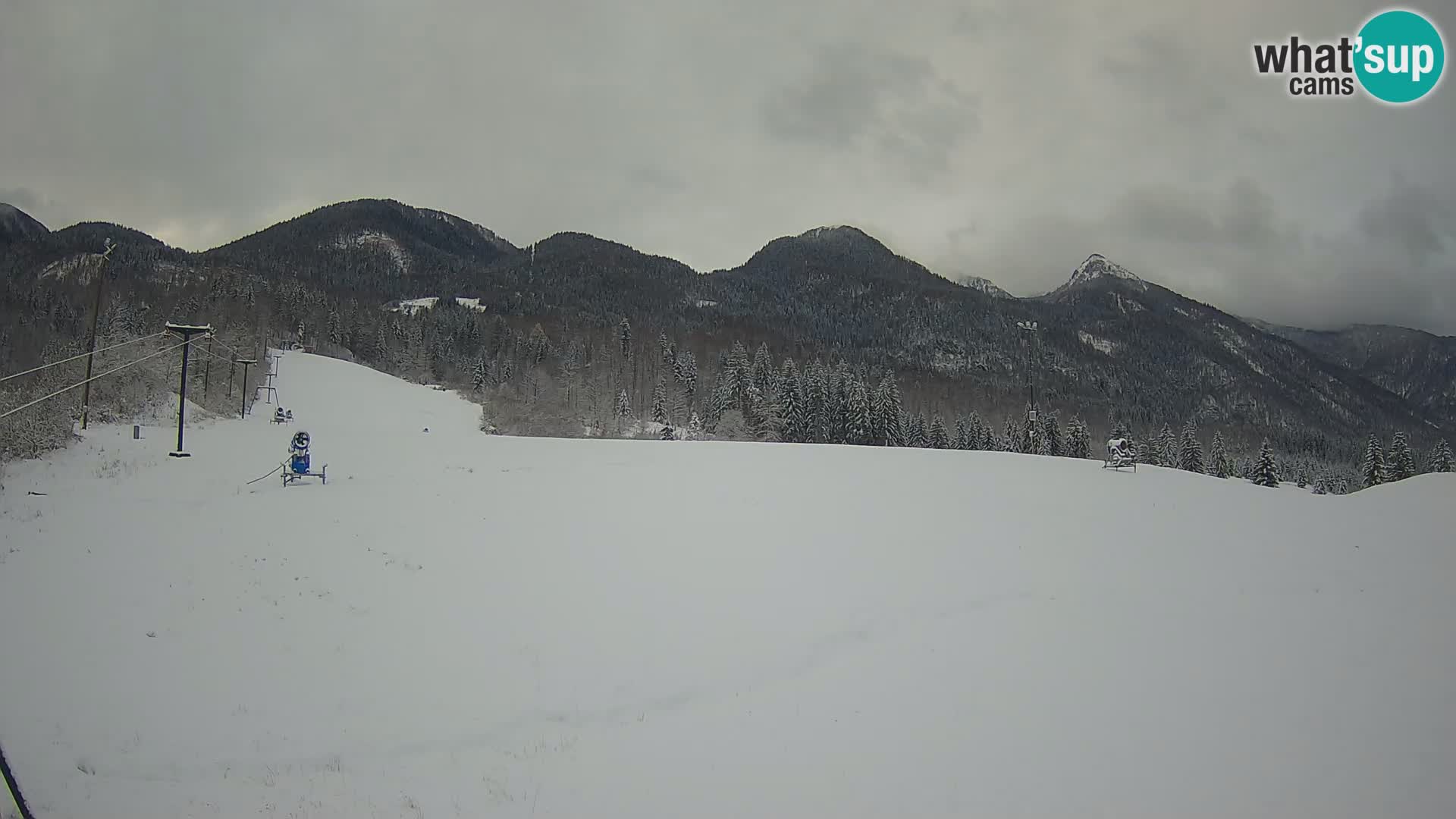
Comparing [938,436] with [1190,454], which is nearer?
[938,436]

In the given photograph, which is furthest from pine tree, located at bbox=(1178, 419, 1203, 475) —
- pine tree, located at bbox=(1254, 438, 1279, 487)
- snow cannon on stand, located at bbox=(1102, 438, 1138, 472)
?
snow cannon on stand, located at bbox=(1102, 438, 1138, 472)

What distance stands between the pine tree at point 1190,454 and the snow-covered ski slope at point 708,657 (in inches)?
2312

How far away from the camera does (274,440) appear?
29734mm

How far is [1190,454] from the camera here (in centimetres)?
6900

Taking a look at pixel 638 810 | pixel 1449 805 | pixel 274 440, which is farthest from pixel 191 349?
pixel 1449 805

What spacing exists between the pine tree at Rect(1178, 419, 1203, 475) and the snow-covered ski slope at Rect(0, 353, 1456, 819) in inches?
2312

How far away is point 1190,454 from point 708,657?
78233 millimetres

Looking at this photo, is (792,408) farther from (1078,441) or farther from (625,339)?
(625,339)

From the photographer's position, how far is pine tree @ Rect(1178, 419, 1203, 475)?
6819 centimetres

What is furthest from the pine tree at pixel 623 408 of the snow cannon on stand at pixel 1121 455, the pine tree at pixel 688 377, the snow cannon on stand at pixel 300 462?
the snow cannon on stand at pixel 1121 455

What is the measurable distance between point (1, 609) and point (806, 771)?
1224 cm

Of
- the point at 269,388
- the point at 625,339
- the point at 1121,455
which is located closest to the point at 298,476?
the point at 1121,455

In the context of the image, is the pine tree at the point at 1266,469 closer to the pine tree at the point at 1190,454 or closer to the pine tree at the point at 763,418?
the pine tree at the point at 1190,454

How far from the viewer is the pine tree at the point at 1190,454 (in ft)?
224
